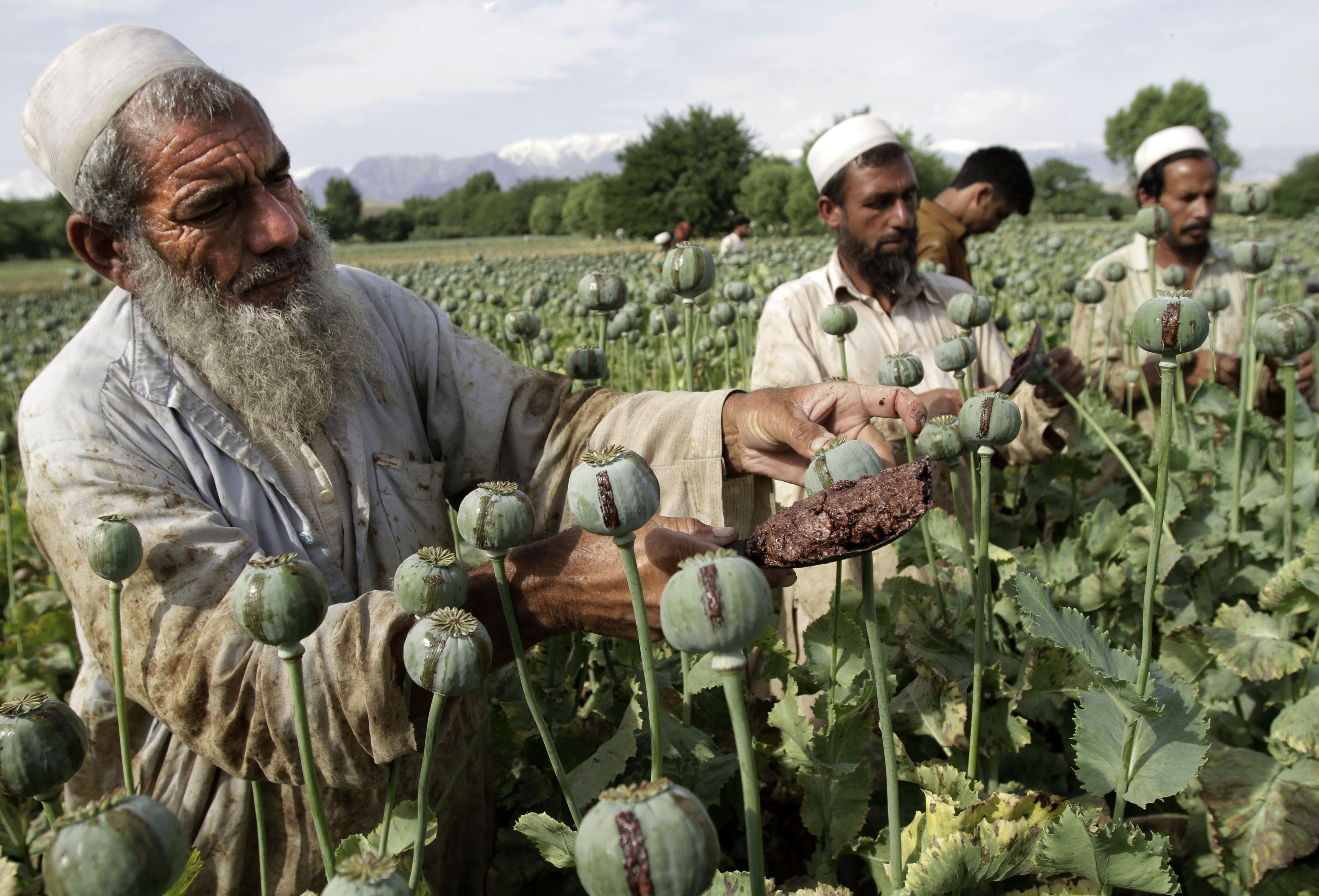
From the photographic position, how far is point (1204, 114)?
68500 millimetres

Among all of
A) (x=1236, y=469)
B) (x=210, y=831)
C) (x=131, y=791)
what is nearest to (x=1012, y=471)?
(x=1236, y=469)

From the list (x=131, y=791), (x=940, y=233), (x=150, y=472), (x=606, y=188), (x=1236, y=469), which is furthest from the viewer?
(x=606, y=188)

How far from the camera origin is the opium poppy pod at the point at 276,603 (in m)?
1.02

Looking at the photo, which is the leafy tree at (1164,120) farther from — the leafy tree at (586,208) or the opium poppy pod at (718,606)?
the opium poppy pod at (718,606)

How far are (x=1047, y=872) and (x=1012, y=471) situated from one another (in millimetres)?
2324

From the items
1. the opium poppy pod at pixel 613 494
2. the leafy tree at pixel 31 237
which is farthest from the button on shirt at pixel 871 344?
the leafy tree at pixel 31 237

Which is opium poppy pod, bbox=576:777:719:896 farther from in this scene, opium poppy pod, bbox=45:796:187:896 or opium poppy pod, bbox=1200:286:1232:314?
opium poppy pod, bbox=1200:286:1232:314

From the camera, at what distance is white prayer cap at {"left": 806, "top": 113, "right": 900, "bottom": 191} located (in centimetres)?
345

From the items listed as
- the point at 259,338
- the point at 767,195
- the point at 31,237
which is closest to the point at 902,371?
the point at 259,338

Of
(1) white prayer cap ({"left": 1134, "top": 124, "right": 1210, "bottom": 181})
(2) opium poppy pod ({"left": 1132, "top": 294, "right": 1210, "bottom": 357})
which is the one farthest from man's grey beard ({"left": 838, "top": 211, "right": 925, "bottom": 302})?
(2) opium poppy pod ({"left": 1132, "top": 294, "right": 1210, "bottom": 357})

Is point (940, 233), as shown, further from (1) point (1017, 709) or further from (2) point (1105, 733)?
(2) point (1105, 733)

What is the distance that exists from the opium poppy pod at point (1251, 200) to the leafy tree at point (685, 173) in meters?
41.8

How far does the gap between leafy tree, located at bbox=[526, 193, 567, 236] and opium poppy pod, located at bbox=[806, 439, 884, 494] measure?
228ft

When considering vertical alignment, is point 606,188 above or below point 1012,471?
above
